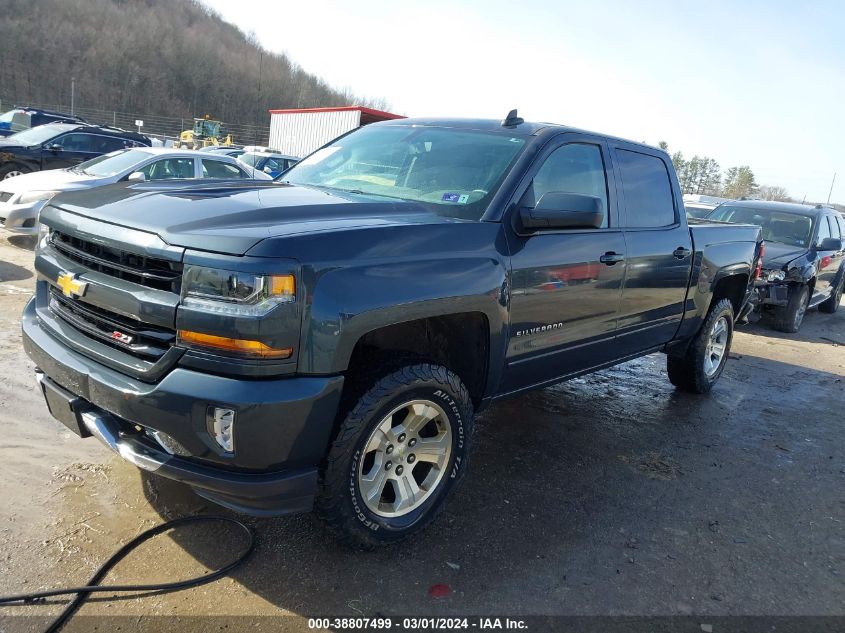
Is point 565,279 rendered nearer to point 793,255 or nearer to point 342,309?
point 342,309

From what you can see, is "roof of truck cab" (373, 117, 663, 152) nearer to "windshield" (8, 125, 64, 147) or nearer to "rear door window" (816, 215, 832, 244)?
"rear door window" (816, 215, 832, 244)

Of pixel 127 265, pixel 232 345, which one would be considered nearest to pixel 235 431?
pixel 232 345

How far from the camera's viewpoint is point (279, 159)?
19.1m

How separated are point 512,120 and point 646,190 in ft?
4.11

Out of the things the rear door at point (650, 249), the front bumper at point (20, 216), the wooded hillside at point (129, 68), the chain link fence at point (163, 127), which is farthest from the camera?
the wooded hillside at point (129, 68)

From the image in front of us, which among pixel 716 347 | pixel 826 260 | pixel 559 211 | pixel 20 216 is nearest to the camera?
pixel 559 211

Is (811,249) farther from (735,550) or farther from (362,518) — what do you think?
(362,518)

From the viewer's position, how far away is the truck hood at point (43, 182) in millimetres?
8914

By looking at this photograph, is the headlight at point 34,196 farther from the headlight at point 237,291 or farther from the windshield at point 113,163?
the headlight at point 237,291

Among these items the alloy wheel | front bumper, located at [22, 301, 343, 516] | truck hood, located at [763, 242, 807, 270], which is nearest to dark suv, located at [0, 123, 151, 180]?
front bumper, located at [22, 301, 343, 516]

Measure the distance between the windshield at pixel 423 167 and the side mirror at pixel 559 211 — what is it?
0.78ft

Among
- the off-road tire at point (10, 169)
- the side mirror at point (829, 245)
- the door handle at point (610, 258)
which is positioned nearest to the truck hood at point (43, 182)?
the off-road tire at point (10, 169)

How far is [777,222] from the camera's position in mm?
10039

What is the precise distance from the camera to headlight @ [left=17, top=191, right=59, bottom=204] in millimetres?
8758
